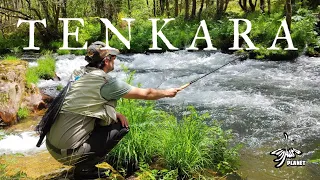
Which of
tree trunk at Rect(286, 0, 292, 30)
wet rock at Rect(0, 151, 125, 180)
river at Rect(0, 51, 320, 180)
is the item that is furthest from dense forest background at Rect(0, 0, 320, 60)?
wet rock at Rect(0, 151, 125, 180)

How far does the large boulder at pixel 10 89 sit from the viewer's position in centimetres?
694

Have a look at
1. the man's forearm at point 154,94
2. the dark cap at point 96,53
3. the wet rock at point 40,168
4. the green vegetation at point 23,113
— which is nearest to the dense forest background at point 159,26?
the green vegetation at point 23,113

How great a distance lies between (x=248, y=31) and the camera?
632 inches

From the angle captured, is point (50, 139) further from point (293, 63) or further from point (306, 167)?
point (293, 63)

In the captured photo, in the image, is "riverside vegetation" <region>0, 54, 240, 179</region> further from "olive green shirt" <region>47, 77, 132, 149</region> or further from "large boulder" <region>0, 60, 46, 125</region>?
"large boulder" <region>0, 60, 46, 125</region>

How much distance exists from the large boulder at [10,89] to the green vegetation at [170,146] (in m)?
3.33

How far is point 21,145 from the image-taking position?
5586 millimetres

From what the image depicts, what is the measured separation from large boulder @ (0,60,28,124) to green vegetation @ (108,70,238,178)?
131 inches

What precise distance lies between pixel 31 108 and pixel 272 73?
311 inches

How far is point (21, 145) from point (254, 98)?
5.72m

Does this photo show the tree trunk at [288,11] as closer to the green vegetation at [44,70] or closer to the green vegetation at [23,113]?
the green vegetation at [44,70]

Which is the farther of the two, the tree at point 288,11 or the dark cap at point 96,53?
the tree at point 288,11

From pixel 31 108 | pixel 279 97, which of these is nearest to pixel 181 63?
pixel 279 97

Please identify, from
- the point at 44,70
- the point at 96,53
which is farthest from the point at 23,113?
the point at 96,53
